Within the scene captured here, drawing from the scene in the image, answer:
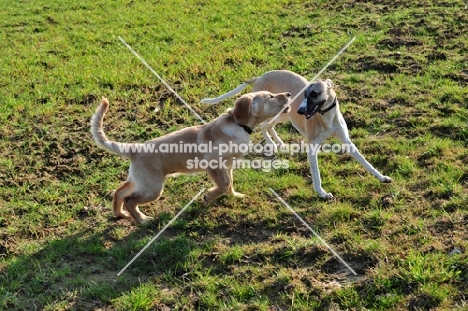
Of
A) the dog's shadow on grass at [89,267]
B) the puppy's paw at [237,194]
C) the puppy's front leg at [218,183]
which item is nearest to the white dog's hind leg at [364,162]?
the puppy's paw at [237,194]

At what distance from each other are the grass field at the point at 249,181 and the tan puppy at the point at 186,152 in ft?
1.05

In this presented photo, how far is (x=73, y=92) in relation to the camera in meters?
9.47

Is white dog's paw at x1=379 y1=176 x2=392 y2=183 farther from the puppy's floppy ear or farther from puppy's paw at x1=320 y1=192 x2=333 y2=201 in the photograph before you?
the puppy's floppy ear

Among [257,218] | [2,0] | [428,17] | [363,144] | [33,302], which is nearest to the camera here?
[33,302]

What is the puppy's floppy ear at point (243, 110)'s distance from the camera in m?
5.92

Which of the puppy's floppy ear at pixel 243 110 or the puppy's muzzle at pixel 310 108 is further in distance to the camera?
the puppy's floppy ear at pixel 243 110

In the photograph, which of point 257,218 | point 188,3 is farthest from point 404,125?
point 188,3

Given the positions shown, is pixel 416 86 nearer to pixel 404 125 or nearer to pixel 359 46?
pixel 404 125

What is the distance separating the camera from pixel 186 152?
19.6 feet

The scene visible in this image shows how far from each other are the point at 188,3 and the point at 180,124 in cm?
726

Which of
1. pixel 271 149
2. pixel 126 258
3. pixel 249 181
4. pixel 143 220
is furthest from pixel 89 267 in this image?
pixel 271 149

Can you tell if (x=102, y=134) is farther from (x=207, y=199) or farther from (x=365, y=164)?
(x=365, y=164)

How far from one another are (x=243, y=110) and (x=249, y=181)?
1094mm

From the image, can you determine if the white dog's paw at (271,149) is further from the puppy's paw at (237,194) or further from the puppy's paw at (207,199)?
the puppy's paw at (207,199)
